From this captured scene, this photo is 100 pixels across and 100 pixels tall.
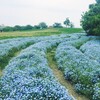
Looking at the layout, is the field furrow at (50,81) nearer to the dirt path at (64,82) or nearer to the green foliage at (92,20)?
the dirt path at (64,82)

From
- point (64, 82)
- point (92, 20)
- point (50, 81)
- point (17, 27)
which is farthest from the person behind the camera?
point (17, 27)

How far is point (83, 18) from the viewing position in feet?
168

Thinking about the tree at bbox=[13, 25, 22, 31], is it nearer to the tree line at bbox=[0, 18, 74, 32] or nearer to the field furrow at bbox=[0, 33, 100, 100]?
the tree line at bbox=[0, 18, 74, 32]

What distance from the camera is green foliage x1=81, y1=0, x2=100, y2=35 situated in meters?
42.9

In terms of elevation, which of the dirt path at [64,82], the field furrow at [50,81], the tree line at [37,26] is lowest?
the tree line at [37,26]

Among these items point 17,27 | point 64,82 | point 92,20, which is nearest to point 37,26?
point 17,27

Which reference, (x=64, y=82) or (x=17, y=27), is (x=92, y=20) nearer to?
(x=64, y=82)

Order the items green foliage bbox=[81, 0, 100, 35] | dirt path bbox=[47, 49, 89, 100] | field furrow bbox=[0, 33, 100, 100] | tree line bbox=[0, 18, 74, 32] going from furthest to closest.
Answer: tree line bbox=[0, 18, 74, 32]
green foliage bbox=[81, 0, 100, 35]
dirt path bbox=[47, 49, 89, 100]
field furrow bbox=[0, 33, 100, 100]

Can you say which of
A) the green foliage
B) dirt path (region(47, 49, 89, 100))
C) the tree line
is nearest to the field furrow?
dirt path (region(47, 49, 89, 100))

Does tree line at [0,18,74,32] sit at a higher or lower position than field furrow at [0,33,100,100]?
lower

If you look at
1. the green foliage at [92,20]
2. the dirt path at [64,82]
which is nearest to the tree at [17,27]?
the green foliage at [92,20]

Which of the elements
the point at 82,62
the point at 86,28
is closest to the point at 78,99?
the point at 82,62

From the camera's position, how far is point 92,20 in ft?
146

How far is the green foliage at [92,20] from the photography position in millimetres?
42938
